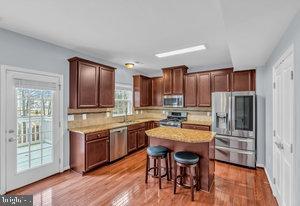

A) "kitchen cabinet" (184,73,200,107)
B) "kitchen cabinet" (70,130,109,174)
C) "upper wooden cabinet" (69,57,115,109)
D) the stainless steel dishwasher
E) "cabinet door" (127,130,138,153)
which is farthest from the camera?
"kitchen cabinet" (184,73,200,107)

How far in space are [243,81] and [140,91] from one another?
10.0 ft

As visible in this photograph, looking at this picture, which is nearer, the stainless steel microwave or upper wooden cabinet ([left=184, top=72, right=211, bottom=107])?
upper wooden cabinet ([left=184, top=72, right=211, bottom=107])

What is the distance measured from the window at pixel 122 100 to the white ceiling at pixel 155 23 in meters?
1.91

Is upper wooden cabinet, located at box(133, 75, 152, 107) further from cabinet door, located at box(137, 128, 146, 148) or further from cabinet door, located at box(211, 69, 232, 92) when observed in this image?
Result: cabinet door, located at box(211, 69, 232, 92)

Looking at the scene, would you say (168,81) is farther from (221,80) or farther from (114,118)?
(114,118)

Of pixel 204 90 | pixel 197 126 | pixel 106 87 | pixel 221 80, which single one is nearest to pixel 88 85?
pixel 106 87

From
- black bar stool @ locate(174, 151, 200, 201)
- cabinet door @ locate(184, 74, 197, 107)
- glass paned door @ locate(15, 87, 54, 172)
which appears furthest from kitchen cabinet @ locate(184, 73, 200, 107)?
glass paned door @ locate(15, 87, 54, 172)

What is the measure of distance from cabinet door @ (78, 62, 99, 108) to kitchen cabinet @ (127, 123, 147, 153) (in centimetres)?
135

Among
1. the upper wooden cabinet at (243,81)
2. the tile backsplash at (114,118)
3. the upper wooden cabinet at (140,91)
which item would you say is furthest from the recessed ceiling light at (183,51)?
the tile backsplash at (114,118)

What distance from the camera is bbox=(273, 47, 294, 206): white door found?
1.90 m

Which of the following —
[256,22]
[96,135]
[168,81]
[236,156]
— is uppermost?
[256,22]

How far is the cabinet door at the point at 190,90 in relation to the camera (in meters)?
4.93

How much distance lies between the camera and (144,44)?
3242 millimetres

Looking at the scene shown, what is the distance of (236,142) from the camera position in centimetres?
392
